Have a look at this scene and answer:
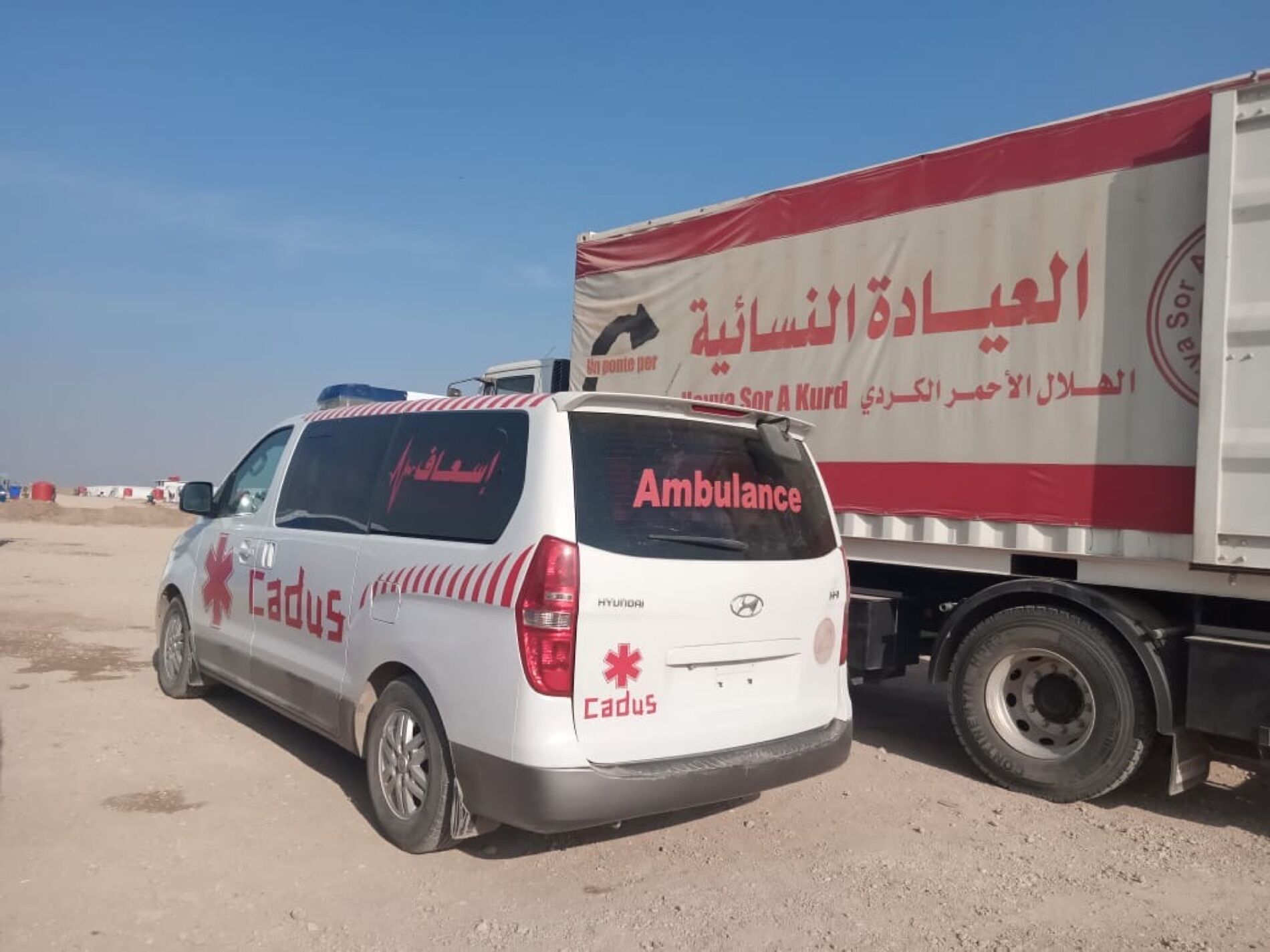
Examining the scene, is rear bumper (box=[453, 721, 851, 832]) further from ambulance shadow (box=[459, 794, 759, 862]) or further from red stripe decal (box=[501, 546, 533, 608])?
red stripe decal (box=[501, 546, 533, 608])

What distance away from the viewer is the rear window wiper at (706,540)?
3.85m

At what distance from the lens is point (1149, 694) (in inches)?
196

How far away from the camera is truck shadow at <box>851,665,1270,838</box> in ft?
16.9

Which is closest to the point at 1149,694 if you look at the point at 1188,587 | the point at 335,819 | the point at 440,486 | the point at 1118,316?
the point at 1188,587

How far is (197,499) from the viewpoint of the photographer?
21.4 ft

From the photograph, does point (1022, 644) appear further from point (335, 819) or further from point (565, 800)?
point (335, 819)

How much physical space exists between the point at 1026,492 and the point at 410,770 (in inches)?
Result: 137

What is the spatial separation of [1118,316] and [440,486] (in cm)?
353

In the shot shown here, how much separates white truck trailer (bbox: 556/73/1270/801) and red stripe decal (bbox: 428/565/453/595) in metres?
2.98

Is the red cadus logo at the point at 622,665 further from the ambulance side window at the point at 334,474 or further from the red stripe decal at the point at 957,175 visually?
the red stripe decal at the point at 957,175

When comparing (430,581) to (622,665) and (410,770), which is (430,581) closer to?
(410,770)

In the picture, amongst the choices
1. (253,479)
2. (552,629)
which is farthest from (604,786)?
(253,479)

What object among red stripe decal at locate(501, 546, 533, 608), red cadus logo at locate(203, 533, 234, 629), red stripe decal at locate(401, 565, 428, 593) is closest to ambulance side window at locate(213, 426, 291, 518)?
red cadus logo at locate(203, 533, 234, 629)

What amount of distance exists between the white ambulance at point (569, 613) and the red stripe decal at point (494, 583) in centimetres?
2
